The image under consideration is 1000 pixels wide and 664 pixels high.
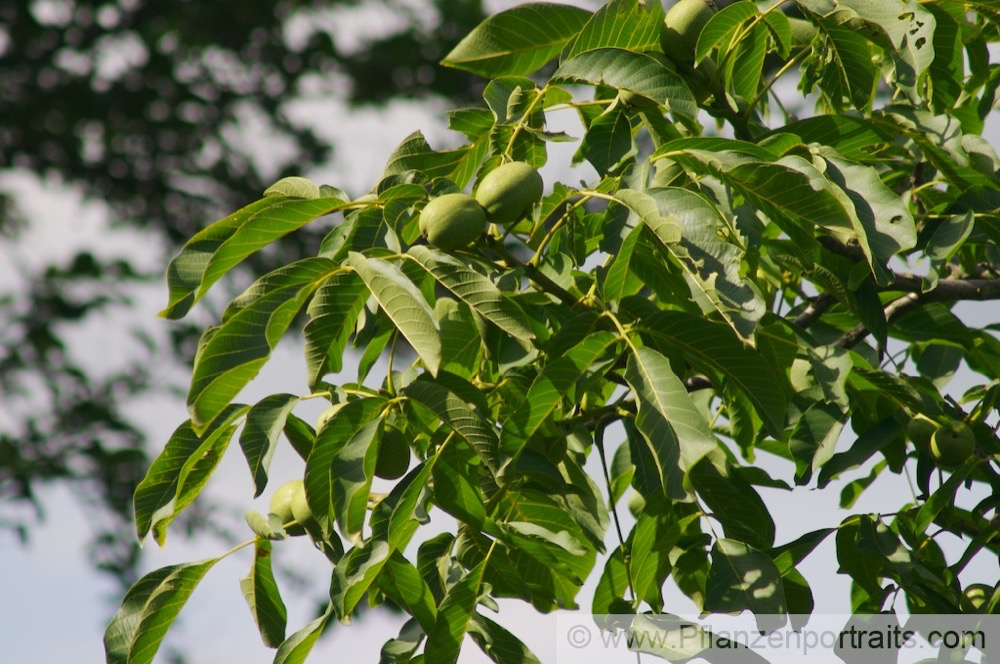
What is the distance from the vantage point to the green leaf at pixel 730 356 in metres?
1.19

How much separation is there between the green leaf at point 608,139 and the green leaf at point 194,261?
41 centimetres

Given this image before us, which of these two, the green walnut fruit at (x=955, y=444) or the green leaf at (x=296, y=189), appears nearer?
the green leaf at (x=296, y=189)

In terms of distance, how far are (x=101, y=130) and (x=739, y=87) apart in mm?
8813

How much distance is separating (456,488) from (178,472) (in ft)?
1.12

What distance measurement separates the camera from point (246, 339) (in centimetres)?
116

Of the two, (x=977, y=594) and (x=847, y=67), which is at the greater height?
(x=847, y=67)

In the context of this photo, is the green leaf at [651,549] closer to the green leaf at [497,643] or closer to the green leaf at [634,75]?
the green leaf at [497,643]

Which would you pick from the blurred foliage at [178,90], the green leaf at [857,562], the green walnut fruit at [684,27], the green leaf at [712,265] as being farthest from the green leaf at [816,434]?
the blurred foliage at [178,90]

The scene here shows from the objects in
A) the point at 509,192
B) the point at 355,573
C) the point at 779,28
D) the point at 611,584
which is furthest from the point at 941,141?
the point at 355,573

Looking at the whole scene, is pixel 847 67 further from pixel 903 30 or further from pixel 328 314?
pixel 328 314

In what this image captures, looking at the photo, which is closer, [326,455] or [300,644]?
[326,455]

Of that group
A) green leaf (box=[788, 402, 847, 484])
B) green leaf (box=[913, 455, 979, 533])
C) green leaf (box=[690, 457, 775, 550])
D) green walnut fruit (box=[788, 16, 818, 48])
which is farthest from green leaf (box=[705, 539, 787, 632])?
green walnut fruit (box=[788, 16, 818, 48])

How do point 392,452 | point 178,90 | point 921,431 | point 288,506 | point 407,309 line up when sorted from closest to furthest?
point 407,309
point 392,452
point 288,506
point 921,431
point 178,90

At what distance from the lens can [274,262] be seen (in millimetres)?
8977
